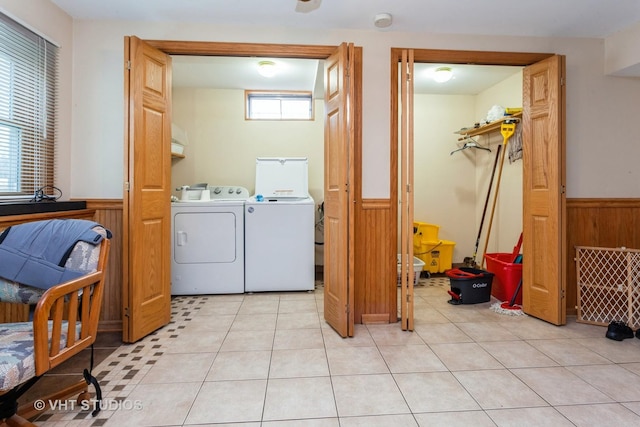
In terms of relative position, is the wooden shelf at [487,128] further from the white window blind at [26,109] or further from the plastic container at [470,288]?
the white window blind at [26,109]

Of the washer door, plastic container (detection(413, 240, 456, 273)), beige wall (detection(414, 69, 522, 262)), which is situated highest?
beige wall (detection(414, 69, 522, 262))

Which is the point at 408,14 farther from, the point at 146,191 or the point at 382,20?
the point at 146,191

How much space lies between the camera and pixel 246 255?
3.46 meters

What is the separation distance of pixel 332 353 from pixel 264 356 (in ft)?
1.46

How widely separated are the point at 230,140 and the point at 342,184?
2.42 meters

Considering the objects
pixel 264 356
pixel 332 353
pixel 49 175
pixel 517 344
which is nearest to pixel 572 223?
pixel 517 344

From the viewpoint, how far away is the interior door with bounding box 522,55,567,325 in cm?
256

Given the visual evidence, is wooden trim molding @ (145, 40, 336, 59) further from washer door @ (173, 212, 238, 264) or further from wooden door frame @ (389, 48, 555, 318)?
washer door @ (173, 212, 238, 264)

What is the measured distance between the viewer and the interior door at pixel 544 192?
2562mm

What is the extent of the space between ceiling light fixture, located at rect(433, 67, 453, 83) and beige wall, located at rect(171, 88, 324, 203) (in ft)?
4.71

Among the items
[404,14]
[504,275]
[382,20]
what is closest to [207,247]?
[382,20]

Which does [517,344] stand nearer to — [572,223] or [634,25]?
[572,223]

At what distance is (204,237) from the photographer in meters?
3.39

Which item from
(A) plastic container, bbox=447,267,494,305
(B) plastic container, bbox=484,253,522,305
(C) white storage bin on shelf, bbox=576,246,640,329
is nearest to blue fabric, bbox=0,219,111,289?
(A) plastic container, bbox=447,267,494,305
